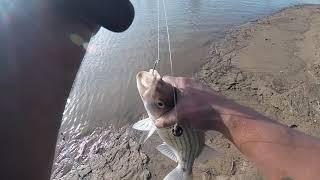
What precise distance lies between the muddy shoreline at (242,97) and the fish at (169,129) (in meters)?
2.19

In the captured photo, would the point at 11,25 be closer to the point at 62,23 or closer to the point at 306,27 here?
the point at 62,23

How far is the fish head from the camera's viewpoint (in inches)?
91.9

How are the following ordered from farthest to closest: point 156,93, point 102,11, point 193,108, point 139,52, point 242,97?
point 139,52 → point 242,97 → point 193,108 → point 156,93 → point 102,11

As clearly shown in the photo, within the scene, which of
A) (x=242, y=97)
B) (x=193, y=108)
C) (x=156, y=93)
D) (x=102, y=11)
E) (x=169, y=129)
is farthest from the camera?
(x=242, y=97)

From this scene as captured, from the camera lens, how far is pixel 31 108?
126cm

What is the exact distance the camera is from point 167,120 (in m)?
2.39

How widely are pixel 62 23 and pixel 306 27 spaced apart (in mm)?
9908

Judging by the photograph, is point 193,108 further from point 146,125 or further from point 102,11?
point 102,11

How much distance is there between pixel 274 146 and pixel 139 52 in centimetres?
627

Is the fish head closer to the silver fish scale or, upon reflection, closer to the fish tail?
the silver fish scale

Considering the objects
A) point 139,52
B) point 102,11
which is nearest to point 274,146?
point 102,11

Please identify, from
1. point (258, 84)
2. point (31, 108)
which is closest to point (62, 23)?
point (31, 108)

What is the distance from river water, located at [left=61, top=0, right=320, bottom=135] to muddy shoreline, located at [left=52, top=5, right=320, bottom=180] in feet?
1.29

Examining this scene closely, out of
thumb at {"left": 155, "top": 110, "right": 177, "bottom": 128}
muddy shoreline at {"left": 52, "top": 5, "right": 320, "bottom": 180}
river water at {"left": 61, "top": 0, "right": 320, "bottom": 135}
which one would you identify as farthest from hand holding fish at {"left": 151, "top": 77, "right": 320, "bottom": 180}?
river water at {"left": 61, "top": 0, "right": 320, "bottom": 135}
